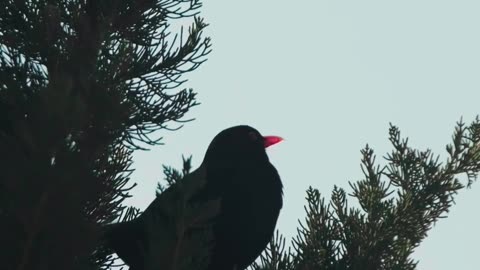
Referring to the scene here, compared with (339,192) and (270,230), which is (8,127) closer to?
(339,192)

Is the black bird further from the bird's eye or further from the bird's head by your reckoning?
the bird's eye

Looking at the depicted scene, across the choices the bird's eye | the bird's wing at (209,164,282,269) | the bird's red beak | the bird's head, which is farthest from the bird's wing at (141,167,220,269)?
the bird's red beak

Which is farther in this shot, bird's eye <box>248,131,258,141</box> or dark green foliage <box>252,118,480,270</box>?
bird's eye <box>248,131,258,141</box>

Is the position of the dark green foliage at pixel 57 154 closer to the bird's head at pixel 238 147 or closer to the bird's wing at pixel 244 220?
the bird's wing at pixel 244 220

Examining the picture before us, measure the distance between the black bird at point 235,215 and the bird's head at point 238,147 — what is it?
13mm

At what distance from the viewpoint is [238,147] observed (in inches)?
247

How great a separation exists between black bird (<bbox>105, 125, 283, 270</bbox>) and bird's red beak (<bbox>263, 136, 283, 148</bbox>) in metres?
0.47

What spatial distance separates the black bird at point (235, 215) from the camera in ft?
15.1

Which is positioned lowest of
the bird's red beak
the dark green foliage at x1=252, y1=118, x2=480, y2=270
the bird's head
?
the dark green foliage at x1=252, y1=118, x2=480, y2=270

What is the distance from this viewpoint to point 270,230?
5.31 m

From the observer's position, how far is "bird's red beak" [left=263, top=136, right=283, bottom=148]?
6.56 metres

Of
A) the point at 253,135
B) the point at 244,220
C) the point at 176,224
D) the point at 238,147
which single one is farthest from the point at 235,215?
the point at 176,224

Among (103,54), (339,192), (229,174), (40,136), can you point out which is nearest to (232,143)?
(229,174)

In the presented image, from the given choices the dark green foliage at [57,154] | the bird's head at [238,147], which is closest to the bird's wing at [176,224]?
the dark green foliage at [57,154]
